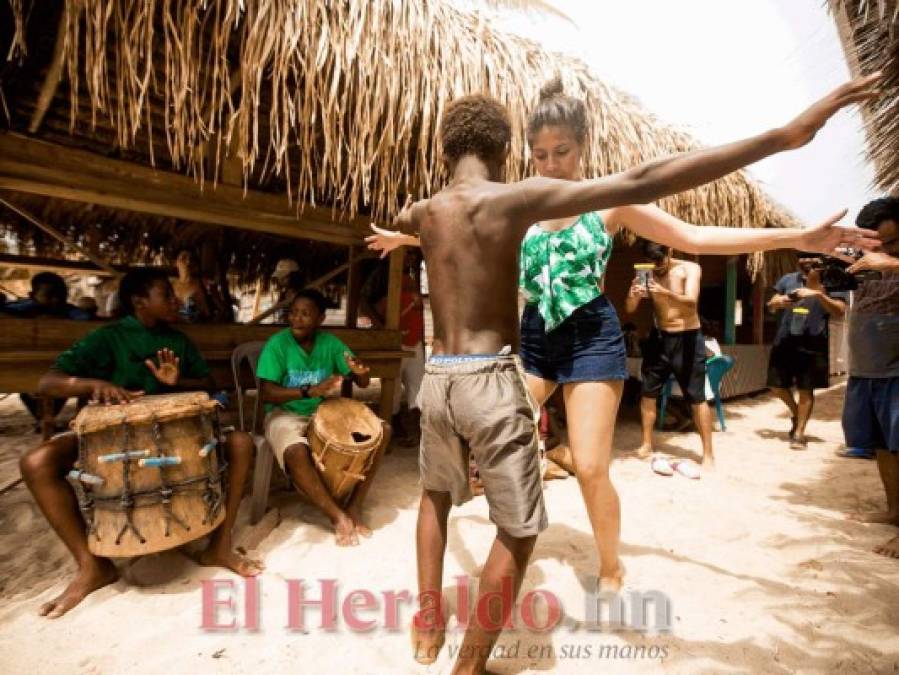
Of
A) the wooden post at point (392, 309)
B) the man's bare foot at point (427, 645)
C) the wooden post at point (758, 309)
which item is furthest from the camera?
the wooden post at point (758, 309)

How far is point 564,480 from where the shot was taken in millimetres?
3693

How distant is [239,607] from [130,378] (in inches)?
51.2

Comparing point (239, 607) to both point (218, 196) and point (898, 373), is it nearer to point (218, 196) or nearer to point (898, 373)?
point (218, 196)

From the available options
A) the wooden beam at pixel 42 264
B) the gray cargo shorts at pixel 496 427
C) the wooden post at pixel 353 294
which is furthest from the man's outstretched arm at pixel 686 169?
the wooden beam at pixel 42 264

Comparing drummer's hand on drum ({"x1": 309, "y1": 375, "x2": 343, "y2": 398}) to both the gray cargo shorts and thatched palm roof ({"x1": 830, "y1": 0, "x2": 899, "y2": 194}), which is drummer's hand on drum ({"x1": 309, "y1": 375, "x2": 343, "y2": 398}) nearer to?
the gray cargo shorts

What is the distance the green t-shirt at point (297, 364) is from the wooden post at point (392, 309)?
3.39 feet

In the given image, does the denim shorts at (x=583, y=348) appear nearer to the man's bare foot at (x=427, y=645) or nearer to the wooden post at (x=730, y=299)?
the man's bare foot at (x=427, y=645)

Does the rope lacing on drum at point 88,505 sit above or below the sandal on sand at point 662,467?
above

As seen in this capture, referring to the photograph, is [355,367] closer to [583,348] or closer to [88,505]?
[88,505]

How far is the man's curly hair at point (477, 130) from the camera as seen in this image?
4.94ft

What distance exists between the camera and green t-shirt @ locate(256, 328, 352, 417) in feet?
9.74

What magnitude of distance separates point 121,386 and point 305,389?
923 millimetres

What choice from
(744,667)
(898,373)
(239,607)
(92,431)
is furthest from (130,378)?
(898,373)

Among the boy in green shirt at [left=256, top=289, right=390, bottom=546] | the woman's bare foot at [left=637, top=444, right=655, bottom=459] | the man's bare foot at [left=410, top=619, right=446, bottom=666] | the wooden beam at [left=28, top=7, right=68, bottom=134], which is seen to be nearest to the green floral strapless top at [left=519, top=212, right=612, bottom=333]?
the man's bare foot at [left=410, top=619, right=446, bottom=666]
